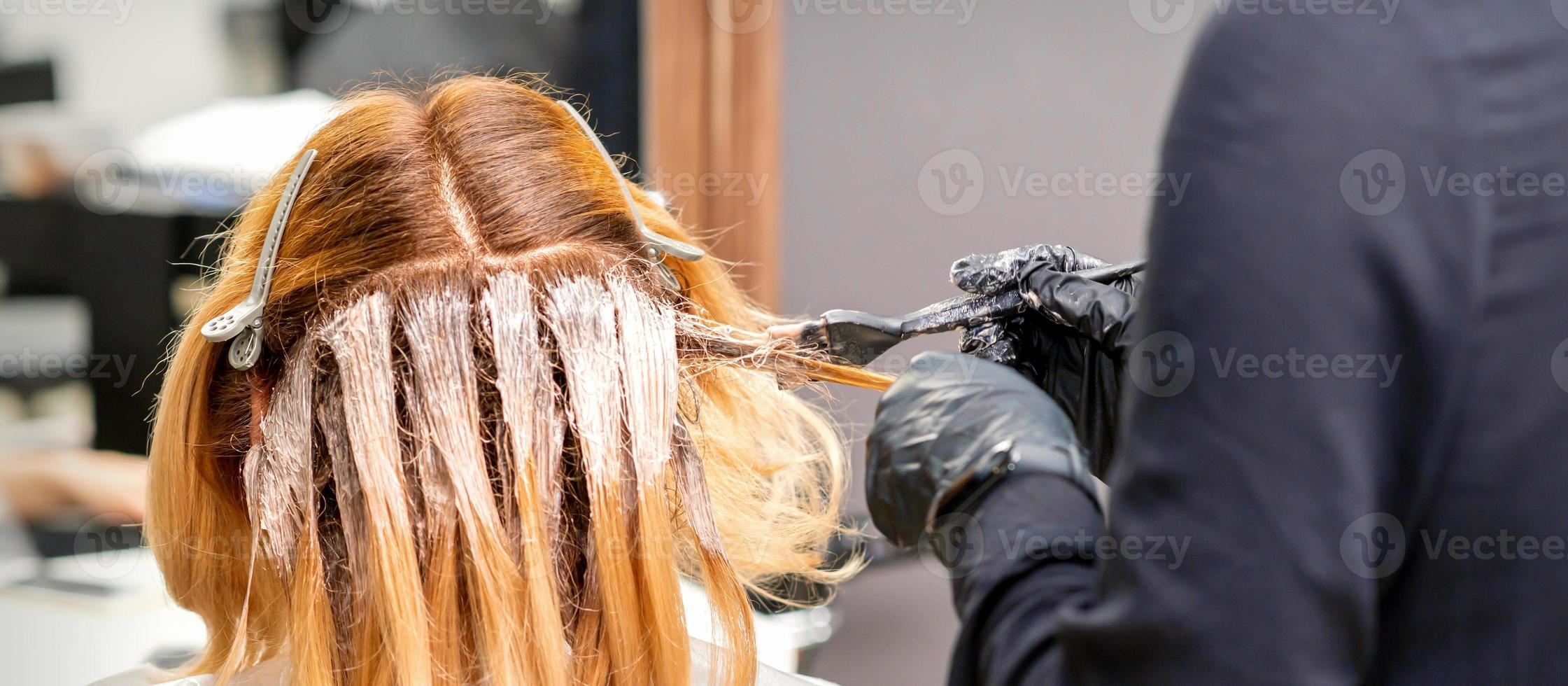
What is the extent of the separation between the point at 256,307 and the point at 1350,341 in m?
0.63

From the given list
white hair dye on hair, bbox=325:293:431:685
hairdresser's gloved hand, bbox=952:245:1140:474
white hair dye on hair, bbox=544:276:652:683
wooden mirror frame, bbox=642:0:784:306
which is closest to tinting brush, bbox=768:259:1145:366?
hairdresser's gloved hand, bbox=952:245:1140:474

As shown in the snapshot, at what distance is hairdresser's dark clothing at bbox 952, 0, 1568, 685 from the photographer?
0.32 meters

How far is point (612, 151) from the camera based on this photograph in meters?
1.56

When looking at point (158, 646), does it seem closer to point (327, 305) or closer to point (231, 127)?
point (231, 127)

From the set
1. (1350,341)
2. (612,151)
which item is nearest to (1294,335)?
(1350,341)

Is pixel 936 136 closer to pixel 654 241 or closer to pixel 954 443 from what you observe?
pixel 654 241

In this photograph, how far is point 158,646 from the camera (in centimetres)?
123

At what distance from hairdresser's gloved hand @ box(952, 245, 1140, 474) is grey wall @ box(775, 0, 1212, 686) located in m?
0.89

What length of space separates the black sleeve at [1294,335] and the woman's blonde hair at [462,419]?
0.36 meters

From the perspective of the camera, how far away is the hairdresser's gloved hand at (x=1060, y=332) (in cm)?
67

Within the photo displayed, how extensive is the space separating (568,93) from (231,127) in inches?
18.6

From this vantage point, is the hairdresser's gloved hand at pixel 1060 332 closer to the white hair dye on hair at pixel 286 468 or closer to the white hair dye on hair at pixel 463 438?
the white hair dye on hair at pixel 463 438

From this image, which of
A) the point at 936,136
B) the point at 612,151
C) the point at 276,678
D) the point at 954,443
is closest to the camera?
the point at 954,443

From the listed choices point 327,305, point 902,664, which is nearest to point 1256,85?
point 327,305
